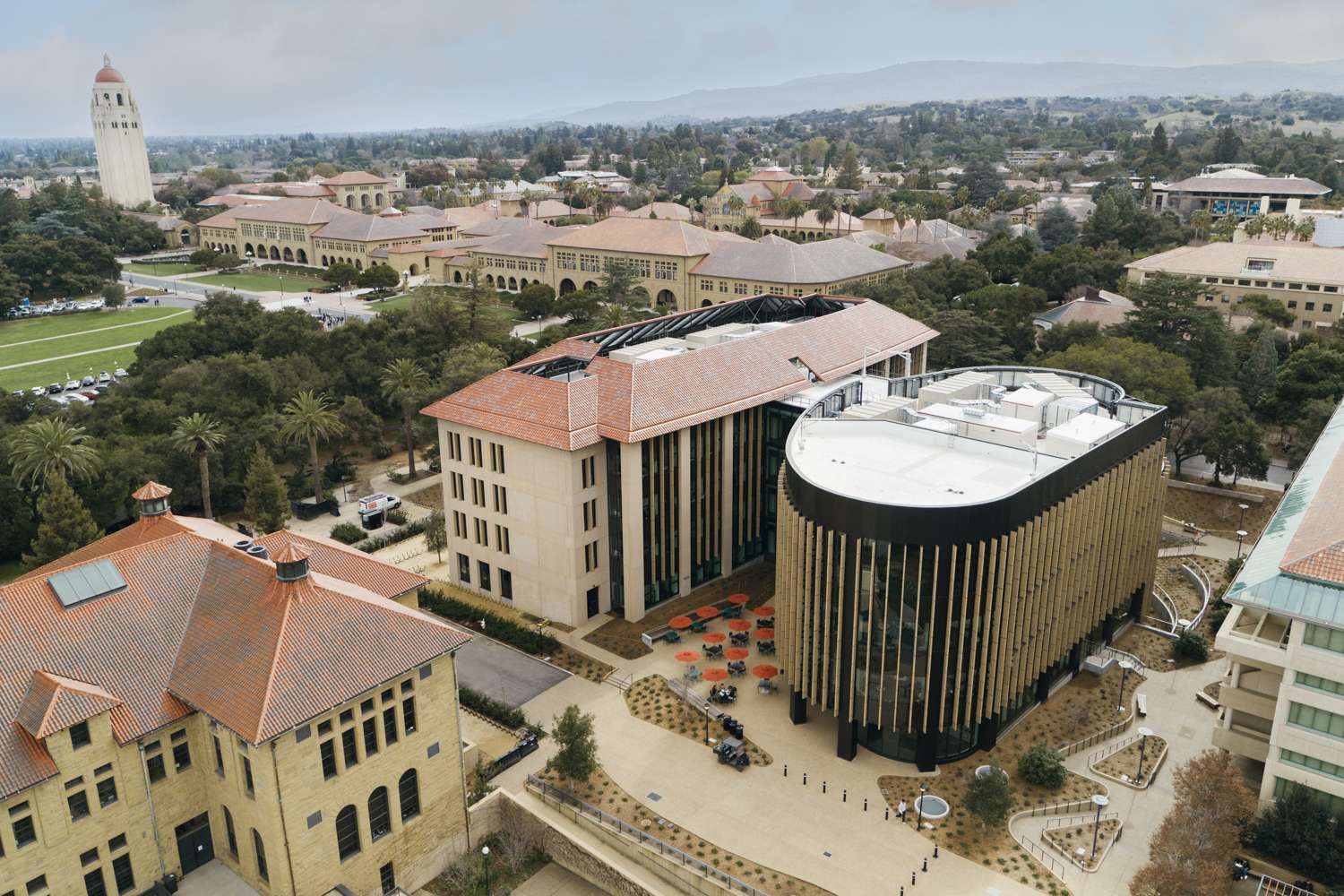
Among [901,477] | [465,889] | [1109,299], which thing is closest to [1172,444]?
[1109,299]

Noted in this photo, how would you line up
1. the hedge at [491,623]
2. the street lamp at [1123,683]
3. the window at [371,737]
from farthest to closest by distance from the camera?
the hedge at [491,623]
the street lamp at [1123,683]
the window at [371,737]

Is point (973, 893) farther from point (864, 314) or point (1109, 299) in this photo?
point (1109, 299)

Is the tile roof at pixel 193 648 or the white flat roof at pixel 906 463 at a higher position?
the white flat roof at pixel 906 463

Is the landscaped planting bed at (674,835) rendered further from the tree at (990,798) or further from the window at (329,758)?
the window at (329,758)

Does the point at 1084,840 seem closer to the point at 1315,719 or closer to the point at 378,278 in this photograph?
the point at 1315,719

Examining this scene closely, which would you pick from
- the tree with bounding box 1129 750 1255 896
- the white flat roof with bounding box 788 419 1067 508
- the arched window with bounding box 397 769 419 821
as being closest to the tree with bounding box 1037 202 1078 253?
the white flat roof with bounding box 788 419 1067 508

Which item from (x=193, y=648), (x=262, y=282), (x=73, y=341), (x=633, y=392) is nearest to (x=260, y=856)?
(x=193, y=648)

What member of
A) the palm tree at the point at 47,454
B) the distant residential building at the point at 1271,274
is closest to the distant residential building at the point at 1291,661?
the palm tree at the point at 47,454
